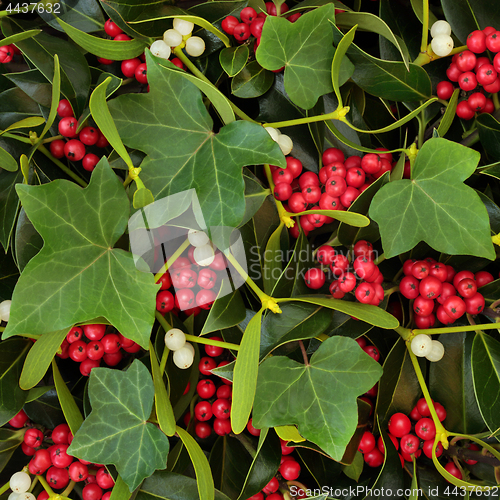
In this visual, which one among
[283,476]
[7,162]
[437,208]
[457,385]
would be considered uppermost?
[7,162]

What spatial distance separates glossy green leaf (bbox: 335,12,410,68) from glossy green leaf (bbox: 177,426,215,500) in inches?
27.9

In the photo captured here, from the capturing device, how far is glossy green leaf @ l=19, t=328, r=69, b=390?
2.30ft

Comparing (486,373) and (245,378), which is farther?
(486,373)

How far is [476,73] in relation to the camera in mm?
767

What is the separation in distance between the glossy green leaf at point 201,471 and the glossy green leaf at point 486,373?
464 mm

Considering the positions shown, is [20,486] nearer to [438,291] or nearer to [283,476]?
[283,476]

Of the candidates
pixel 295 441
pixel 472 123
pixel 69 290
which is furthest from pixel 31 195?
pixel 472 123

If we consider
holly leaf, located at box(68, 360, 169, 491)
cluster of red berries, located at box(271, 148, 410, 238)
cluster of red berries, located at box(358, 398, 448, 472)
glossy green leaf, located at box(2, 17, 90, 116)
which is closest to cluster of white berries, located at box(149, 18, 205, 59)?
glossy green leaf, located at box(2, 17, 90, 116)

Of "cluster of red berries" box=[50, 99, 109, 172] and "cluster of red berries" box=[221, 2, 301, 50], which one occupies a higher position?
"cluster of red berries" box=[221, 2, 301, 50]

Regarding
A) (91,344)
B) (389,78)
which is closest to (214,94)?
(389,78)

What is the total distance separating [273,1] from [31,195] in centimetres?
51

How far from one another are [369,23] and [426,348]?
546mm

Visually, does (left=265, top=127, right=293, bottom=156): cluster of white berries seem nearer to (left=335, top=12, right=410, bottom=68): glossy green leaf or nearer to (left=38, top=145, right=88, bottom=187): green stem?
(left=335, top=12, right=410, bottom=68): glossy green leaf

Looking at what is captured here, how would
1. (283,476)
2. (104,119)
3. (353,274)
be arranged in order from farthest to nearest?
(283,476) < (353,274) < (104,119)
